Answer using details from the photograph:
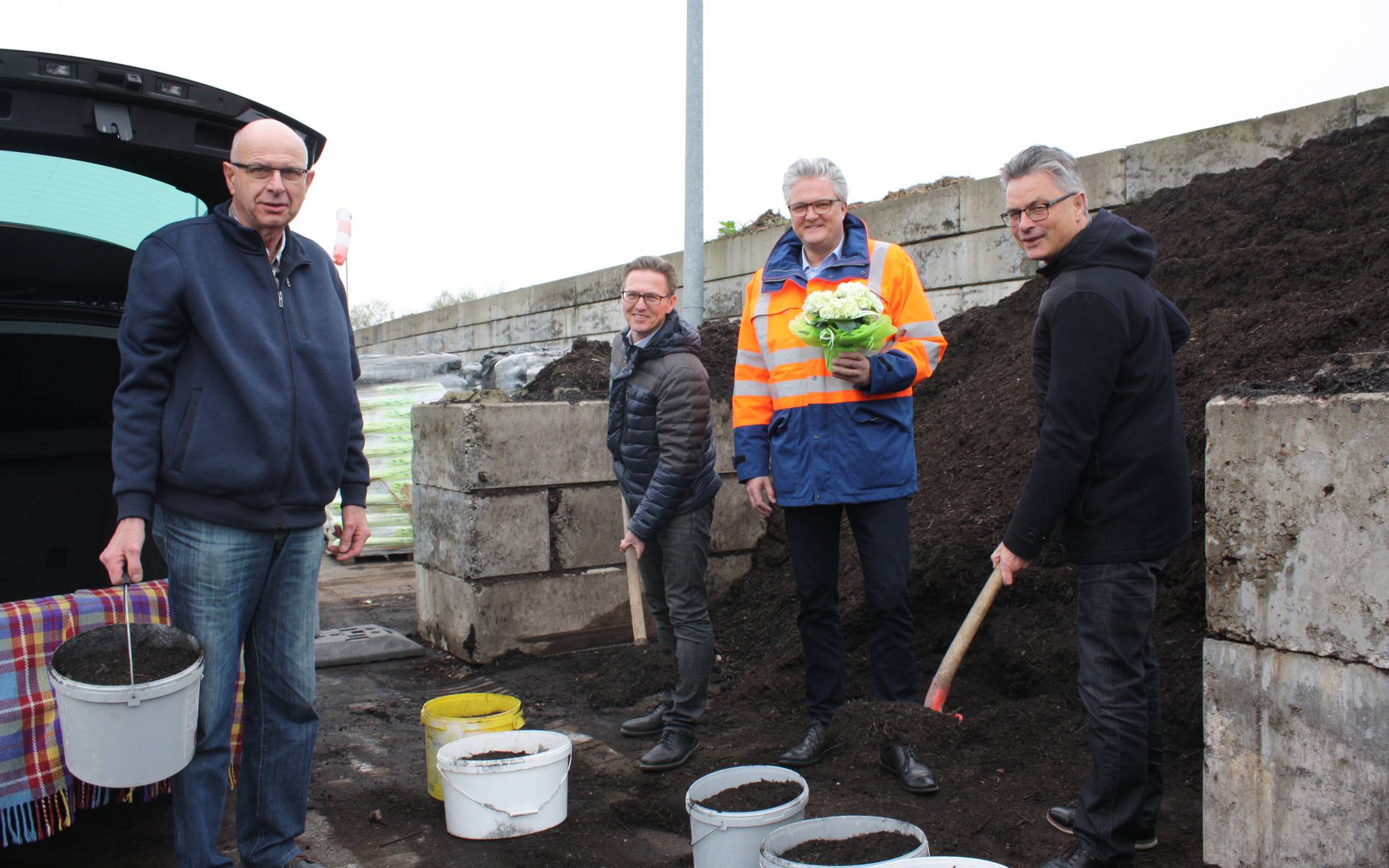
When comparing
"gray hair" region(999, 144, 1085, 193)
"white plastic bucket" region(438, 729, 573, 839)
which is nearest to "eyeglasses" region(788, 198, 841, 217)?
"gray hair" region(999, 144, 1085, 193)

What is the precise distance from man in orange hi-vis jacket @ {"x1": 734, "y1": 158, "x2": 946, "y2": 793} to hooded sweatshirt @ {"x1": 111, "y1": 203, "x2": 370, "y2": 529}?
1.55m

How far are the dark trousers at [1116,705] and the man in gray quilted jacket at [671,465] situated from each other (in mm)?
1517

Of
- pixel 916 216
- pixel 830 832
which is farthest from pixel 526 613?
pixel 916 216

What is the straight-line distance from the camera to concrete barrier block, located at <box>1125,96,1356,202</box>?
216 inches

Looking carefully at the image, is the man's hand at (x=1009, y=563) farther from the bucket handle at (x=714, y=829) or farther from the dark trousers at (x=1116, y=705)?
the bucket handle at (x=714, y=829)

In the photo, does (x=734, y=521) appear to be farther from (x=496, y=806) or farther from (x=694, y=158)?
(x=694, y=158)

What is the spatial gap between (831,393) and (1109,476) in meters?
1.07

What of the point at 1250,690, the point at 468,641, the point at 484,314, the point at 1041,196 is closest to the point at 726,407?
the point at 468,641

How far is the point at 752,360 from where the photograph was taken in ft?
12.3

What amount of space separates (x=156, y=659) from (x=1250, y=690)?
2.74 metres

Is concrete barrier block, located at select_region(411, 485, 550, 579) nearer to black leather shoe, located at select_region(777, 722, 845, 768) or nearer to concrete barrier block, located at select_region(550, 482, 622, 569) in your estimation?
concrete barrier block, located at select_region(550, 482, 622, 569)

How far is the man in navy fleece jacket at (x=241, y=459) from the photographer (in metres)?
2.60

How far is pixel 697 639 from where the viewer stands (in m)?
3.82

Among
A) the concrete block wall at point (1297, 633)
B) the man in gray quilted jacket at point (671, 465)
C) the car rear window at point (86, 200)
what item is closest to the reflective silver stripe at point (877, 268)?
the man in gray quilted jacket at point (671, 465)
